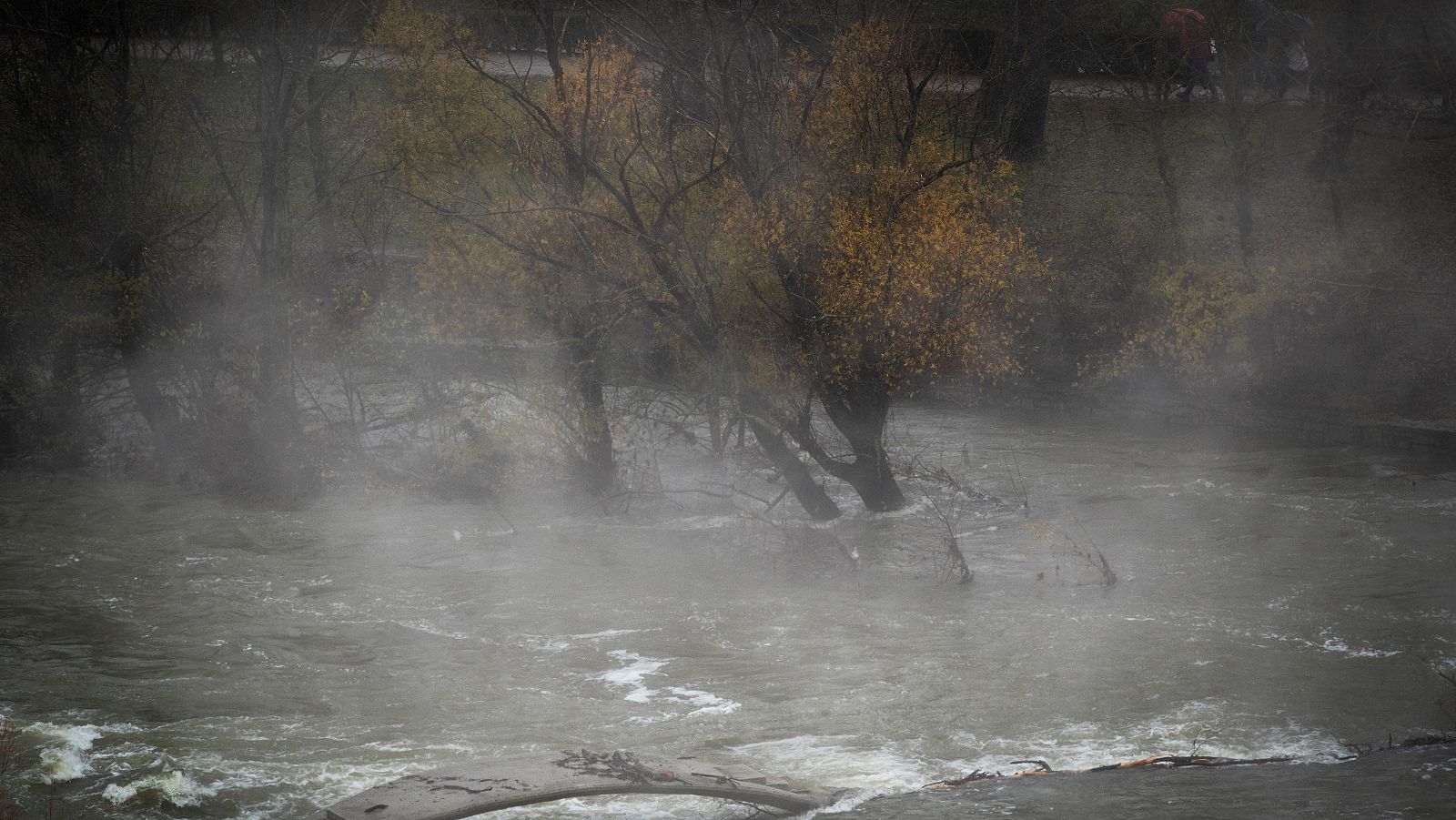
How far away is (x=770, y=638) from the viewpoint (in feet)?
43.7

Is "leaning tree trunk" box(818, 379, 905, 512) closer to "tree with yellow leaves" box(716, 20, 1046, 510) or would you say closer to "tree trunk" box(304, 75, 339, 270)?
"tree with yellow leaves" box(716, 20, 1046, 510)

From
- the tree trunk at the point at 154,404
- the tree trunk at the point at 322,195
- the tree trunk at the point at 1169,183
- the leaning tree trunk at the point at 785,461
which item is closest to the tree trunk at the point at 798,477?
the leaning tree trunk at the point at 785,461

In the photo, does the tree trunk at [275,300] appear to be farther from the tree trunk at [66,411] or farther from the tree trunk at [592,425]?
the tree trunk at [592,425]

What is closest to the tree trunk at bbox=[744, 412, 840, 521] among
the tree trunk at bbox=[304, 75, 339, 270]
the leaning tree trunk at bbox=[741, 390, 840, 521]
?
the leaning tree trunk at bbox=[741, 390, 840, 521]

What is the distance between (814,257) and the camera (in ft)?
54.5

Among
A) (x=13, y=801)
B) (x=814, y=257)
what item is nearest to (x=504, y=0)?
(x=814, y=257)

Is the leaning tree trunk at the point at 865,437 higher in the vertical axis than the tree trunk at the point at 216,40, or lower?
lower

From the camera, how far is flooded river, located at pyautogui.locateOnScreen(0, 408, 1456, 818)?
979 cm

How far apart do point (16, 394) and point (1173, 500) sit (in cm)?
1707

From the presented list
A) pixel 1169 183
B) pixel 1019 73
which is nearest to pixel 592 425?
pixel 1169 183

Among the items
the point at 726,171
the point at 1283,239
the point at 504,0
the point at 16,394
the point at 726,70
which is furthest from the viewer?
the point at 504,0

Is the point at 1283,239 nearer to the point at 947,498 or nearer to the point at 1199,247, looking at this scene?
the point at 1199,247

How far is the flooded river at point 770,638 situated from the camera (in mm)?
9789

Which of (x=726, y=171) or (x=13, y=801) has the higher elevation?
(x=726, y=171)
